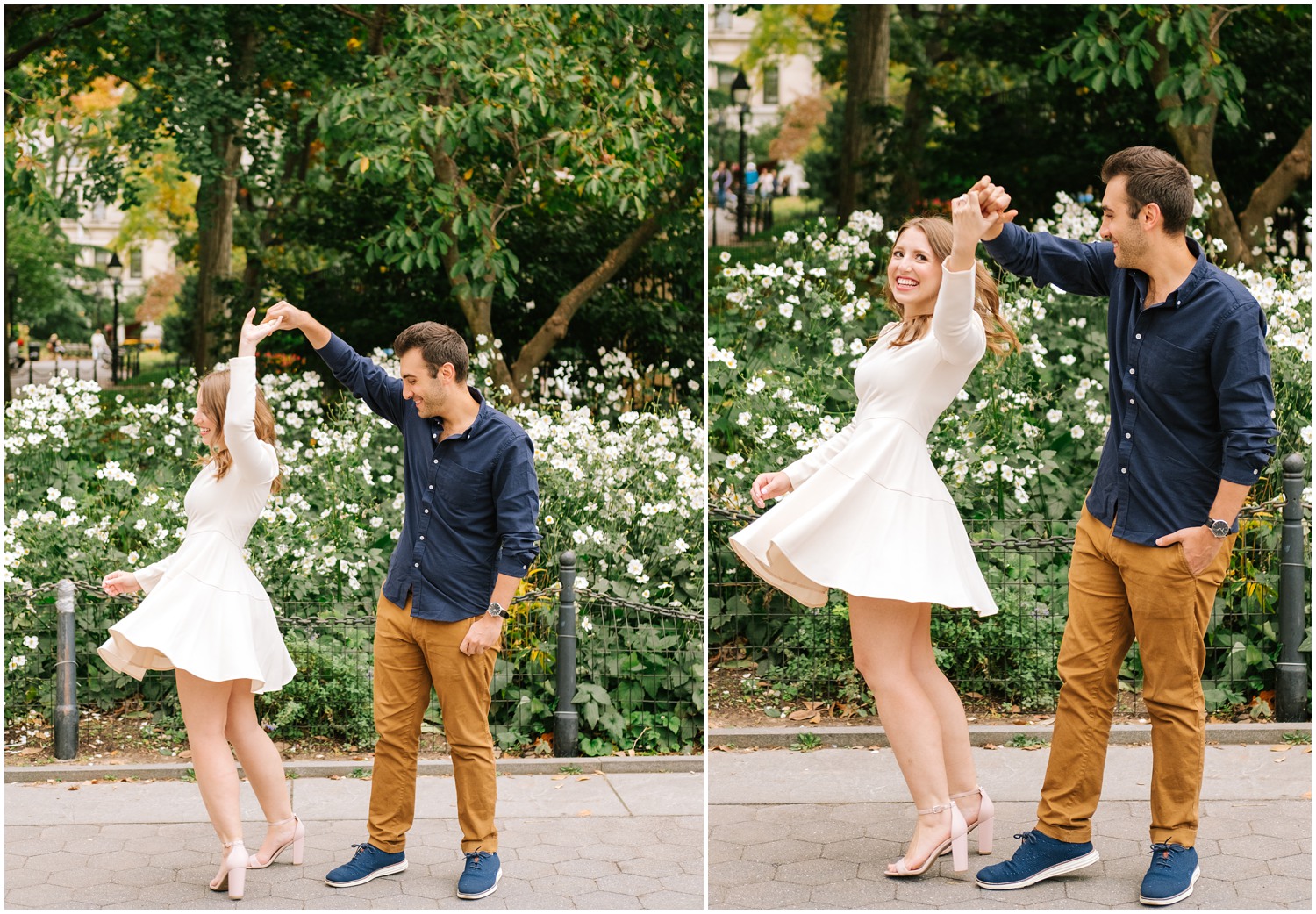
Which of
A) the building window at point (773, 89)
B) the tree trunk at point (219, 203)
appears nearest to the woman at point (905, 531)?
the tree trunk at point (219, 203)

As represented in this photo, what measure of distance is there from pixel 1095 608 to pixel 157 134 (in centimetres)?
852

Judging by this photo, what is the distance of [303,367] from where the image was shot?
10633 millimetres

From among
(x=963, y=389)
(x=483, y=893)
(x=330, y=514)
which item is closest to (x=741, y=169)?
(x=963, y=389)

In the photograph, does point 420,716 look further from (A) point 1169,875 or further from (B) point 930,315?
(A) point 1169,875

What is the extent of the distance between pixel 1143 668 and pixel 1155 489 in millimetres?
559

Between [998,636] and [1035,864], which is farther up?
[998,636]

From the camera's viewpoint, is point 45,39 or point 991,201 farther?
point 45,39

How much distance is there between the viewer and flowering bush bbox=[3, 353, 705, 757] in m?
6.20

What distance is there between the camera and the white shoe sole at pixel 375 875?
4172 millimetres

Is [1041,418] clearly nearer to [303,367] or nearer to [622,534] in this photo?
[622,534]

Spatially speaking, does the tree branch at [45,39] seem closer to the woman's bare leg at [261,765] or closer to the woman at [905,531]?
the woman's bare leg at [261,765]

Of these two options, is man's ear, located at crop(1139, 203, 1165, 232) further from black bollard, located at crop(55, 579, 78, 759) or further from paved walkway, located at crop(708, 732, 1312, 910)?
black bollard, located at crop(55, 579, 78, 759)

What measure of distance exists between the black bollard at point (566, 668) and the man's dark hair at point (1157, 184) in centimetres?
301

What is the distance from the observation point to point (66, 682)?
5.62m
